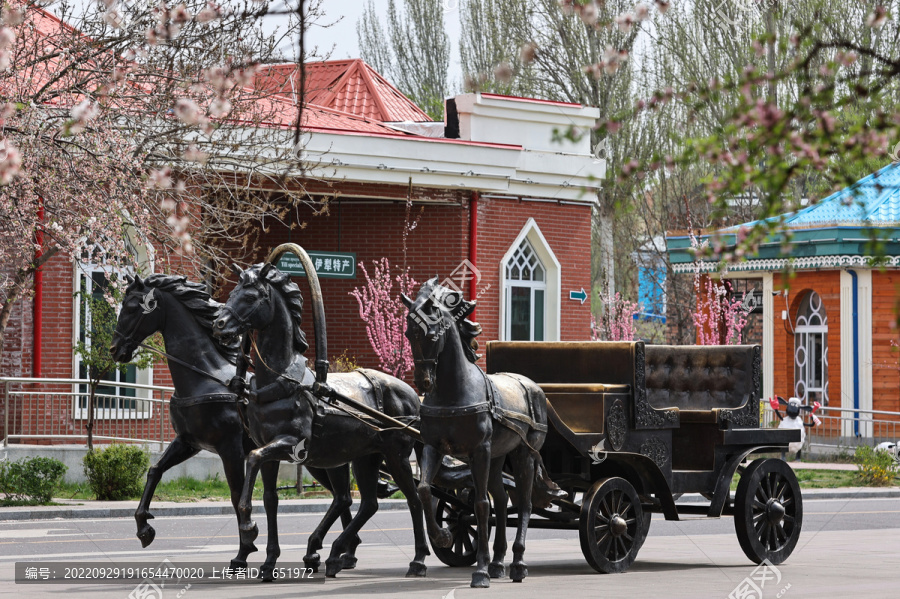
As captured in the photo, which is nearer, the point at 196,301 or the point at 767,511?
the point at 196,301

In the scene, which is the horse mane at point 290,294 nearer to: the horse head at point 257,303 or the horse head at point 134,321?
the horse head at point 257,303

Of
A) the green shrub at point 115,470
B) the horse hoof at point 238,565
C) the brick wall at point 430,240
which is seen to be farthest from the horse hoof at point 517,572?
the brick wall at point 430,240

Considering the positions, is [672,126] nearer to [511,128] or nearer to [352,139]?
[511,128]

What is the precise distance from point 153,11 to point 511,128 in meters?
10.9

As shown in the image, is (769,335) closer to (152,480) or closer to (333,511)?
(333,511)

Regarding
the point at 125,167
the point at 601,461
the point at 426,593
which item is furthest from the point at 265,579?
the point at 125,167

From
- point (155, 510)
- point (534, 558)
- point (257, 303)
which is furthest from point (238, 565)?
point (155, 510)

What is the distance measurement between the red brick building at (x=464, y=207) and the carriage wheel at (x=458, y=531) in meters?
12.5

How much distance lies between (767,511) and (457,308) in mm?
3499

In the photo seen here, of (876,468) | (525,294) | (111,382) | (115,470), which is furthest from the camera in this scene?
(525,294)

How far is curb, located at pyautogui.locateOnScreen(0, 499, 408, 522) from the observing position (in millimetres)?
16031

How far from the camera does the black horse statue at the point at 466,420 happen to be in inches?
370

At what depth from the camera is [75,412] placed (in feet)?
65.4

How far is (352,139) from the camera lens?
23156 millimetres
